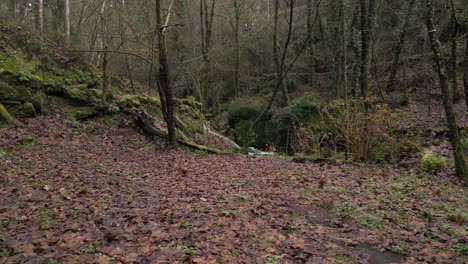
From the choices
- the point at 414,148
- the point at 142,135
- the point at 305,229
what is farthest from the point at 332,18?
the point at 305,229

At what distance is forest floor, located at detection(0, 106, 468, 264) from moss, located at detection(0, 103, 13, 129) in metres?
0.78

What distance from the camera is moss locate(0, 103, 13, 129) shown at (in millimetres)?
10055

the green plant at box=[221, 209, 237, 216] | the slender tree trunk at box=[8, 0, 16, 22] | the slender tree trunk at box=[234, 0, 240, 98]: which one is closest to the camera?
the green plant at box=[221, 209, 237, 216]

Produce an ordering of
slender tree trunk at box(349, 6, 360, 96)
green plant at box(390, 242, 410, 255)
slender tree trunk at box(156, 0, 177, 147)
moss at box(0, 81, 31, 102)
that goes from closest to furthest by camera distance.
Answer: green plant at box(390, 242, 410, 255), slender tree trunk at box(156, 0, 177, 147), moss at box(0, 81, 31, 102), slender tree trunk at box(349, 6, 360, 96)

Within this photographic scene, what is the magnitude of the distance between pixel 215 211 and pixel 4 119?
8112 mm

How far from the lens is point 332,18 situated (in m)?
21.7

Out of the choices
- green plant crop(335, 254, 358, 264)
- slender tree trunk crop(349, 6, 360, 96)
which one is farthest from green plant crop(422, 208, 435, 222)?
slender tree trunk crop(349, 6, 360, 96)

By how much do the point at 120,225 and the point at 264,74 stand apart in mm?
21939

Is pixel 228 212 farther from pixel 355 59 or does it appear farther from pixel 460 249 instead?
pixel 355 59

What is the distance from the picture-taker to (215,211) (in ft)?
17.7

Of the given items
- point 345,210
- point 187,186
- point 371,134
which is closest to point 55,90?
point 187,186

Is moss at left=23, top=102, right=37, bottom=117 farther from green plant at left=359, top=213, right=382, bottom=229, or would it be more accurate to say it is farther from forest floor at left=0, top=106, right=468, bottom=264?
green plant at left=359, top=213, right=382, bottom=229

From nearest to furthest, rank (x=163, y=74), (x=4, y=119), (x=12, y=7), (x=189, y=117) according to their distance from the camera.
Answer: (x=4, y=119) → (x=163, y=74) → (x=189, y=117) → (x=12, y=7)

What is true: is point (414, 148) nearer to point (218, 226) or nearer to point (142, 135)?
point (218, 226)
